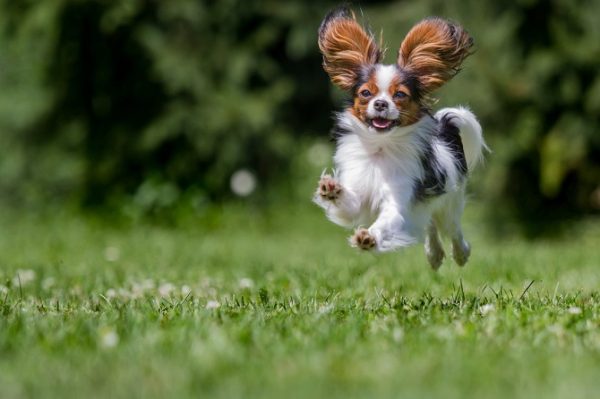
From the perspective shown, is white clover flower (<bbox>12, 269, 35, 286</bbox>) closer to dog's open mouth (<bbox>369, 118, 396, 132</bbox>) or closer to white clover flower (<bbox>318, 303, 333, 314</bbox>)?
white clover flower (<bbox>318, 303, 333, 314</bbox>)

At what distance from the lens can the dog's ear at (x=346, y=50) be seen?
5160 mm

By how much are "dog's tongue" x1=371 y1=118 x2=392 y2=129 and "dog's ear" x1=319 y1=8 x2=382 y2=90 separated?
0.29m

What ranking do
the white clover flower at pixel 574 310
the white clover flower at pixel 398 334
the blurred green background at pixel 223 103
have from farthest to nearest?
1. the blurred green background at pixel 223 103
2. the white clover flower at pixel 574 310
3. the white clover flower at pixel 398 334

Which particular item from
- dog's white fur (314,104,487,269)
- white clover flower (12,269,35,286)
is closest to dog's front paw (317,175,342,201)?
dog's white fur (314,104,487,269)

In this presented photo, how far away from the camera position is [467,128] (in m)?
5.72

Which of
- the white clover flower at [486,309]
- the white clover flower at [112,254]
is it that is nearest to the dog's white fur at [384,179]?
the white clover flower at [486,309]

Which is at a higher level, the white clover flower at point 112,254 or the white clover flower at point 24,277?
the white clover flower at point 24,277

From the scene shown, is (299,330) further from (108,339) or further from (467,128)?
(467,128)

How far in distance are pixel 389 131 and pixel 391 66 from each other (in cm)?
36

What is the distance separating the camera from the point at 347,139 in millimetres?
5219

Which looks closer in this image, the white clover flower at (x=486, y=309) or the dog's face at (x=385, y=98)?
the white clover flower at (x=486, y=309)

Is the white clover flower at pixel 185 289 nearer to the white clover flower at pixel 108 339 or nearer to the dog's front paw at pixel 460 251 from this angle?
the dog's front paw at pixel 460 251

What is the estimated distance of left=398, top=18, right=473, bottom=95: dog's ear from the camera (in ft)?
16.8

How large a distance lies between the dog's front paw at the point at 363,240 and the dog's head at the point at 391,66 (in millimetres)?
580
